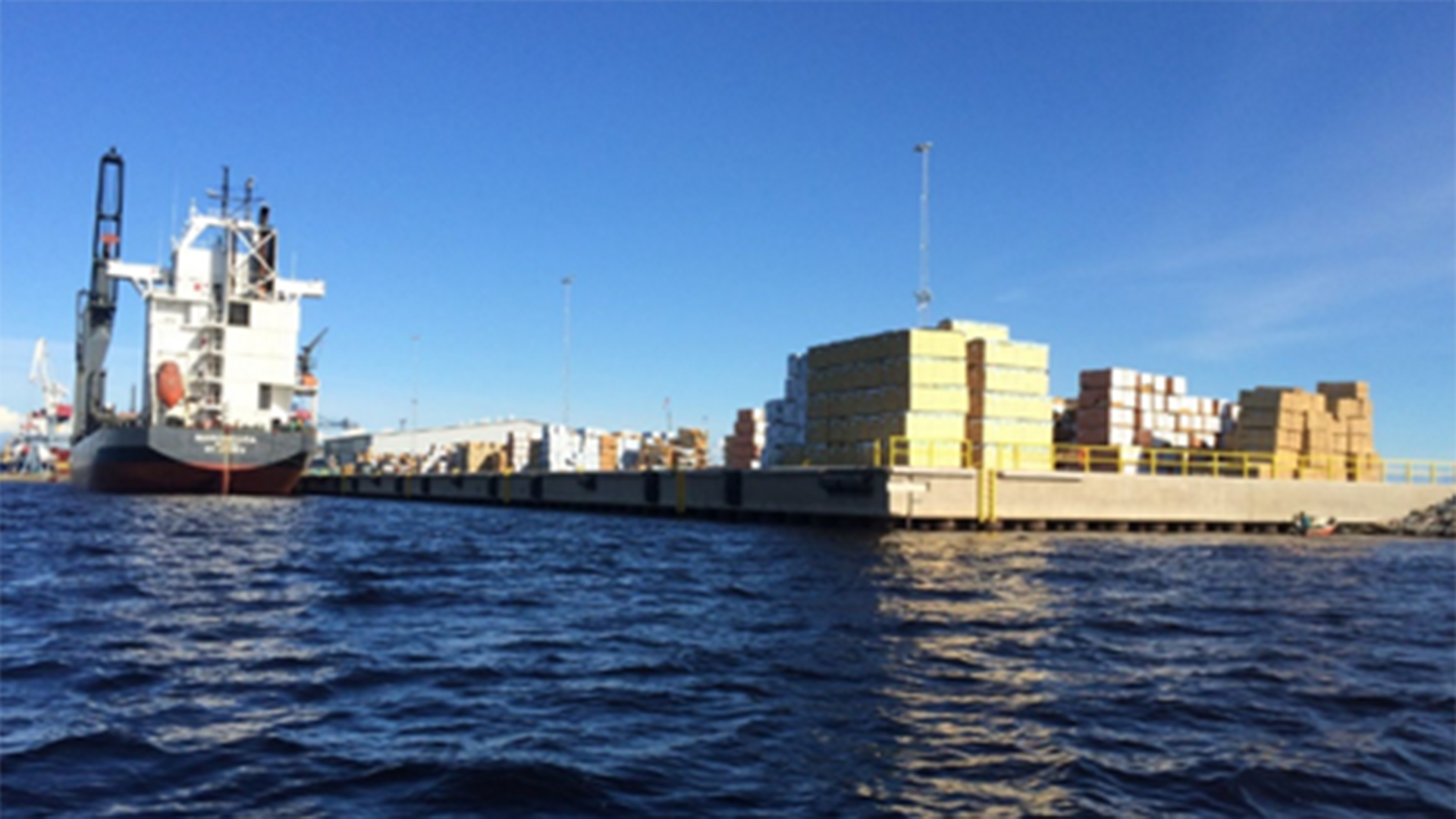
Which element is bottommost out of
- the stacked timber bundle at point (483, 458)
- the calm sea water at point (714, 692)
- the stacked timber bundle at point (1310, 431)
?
the calm sea water at point (714, 692)

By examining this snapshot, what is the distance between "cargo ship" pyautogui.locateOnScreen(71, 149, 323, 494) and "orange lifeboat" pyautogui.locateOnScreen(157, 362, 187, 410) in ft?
0.16

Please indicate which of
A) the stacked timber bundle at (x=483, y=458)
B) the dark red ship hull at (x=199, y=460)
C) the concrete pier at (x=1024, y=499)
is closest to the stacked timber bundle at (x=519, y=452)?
the stacked timber bundle at (x=483, y=458)

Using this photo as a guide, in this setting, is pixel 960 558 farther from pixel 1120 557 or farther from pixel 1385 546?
pixel 1385 546

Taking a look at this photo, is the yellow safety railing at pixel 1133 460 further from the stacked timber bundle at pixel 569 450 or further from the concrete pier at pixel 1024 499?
the stacked timber bundle at pixel 569 450

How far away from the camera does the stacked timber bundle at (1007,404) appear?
27.0 metres

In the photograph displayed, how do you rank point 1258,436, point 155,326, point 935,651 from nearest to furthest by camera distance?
point 935,651 → point 1258,436 → point 155,326

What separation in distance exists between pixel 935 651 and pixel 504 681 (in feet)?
13.1

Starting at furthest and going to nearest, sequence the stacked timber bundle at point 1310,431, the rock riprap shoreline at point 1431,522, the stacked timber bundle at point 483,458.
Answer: the stacked timber bundle at point 483,458 → the stacked timber bundle at point 1310,431 → the rock riprap shoreline at point 1431,522

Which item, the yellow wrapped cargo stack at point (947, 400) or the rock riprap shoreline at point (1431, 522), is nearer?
the yellow wrapped cargo stack at point (947, 400)

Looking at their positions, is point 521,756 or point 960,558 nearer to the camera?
point 521,756

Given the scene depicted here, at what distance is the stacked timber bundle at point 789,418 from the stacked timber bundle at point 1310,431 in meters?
14.3

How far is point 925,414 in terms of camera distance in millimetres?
26438

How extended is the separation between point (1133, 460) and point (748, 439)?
688 inches

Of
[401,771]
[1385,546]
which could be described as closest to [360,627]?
[401,771]
